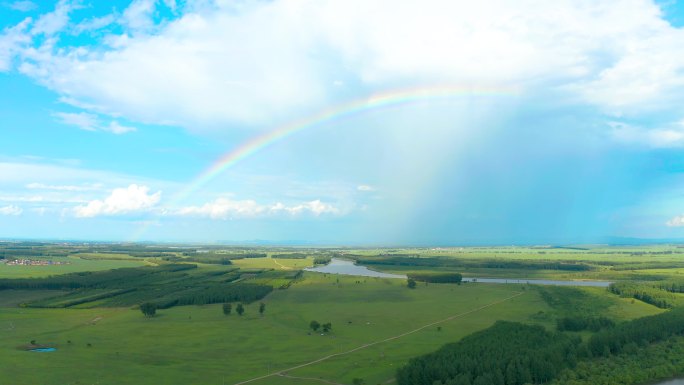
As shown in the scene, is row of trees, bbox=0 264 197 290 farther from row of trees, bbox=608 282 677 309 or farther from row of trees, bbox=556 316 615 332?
row of trees, bbox=608 282 677 309

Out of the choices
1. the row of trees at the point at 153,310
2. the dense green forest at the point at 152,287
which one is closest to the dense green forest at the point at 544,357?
the row of trees at the point at 153,310

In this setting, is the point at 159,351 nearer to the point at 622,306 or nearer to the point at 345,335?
the point at 345,335

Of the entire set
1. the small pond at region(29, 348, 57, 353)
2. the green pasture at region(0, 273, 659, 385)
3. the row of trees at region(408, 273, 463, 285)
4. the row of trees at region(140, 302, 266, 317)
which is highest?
the row of trees at region(408, 273, 463, 285)

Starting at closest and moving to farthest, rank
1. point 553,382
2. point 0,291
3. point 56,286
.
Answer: point 553,382 < point 0,291 < point 56,286

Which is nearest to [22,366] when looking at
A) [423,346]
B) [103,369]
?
[103,369]

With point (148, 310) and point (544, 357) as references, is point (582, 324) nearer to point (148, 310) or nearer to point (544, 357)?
point (544, 357)

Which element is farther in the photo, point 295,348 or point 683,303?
point 683,303

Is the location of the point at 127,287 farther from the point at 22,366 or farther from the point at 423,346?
the point at 423,346

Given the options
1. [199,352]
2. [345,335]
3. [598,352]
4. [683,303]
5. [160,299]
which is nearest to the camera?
[598,352]

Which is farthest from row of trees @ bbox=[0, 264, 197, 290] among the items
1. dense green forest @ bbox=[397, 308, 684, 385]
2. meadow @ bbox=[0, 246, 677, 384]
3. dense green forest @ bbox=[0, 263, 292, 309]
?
dense green forest @ bbox=[397, 308, 684, 385]

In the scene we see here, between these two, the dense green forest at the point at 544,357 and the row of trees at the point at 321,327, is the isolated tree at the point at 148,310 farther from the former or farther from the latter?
the dense green forest at the point at 544,357
